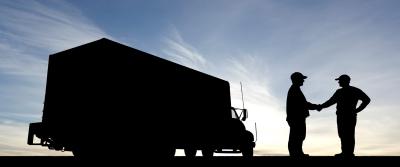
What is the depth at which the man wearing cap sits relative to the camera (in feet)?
21.7

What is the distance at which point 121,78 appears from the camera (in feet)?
28.2

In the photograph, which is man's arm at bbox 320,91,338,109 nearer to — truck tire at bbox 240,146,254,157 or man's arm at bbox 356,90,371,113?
man's arm at bbox 356,90,371,113

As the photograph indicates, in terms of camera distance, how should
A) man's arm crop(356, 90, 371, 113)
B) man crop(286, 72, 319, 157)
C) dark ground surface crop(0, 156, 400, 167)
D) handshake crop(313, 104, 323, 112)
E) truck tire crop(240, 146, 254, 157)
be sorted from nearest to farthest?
dark ground surface crop(0, 156, 400, 167) → man's arm crop(356, 90, 371, 113) → man crop(286, 72, 319, 157) → handshake crop(313, 104, 323, 112) → truck tire crop(240, 146, 254, 157)

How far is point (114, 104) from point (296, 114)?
4.02 m

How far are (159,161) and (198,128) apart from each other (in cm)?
669

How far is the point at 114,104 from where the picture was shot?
846 cm

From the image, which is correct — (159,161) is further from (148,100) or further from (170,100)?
(170,100)

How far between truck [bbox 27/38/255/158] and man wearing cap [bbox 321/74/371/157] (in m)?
4.55

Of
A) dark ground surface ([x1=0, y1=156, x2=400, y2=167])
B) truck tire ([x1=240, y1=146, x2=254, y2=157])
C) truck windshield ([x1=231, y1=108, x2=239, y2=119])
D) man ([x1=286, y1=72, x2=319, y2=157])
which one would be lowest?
dark ground surface ([x1=0, y1=156, x2=400, y2=167])

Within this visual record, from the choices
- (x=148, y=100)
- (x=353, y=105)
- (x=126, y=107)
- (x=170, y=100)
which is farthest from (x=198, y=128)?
(x=353, y=105)

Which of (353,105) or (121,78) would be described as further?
(121,78)

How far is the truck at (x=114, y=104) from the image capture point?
8.47 metres

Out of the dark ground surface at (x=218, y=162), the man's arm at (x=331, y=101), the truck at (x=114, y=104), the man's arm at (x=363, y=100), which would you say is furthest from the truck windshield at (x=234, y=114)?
the dark ground surface at (x=218, y=162)

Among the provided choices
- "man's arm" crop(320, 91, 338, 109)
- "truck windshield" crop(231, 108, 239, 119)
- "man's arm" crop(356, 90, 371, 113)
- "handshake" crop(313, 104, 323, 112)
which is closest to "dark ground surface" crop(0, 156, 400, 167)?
"man's arm" crop(356, 90, 371, 113)
